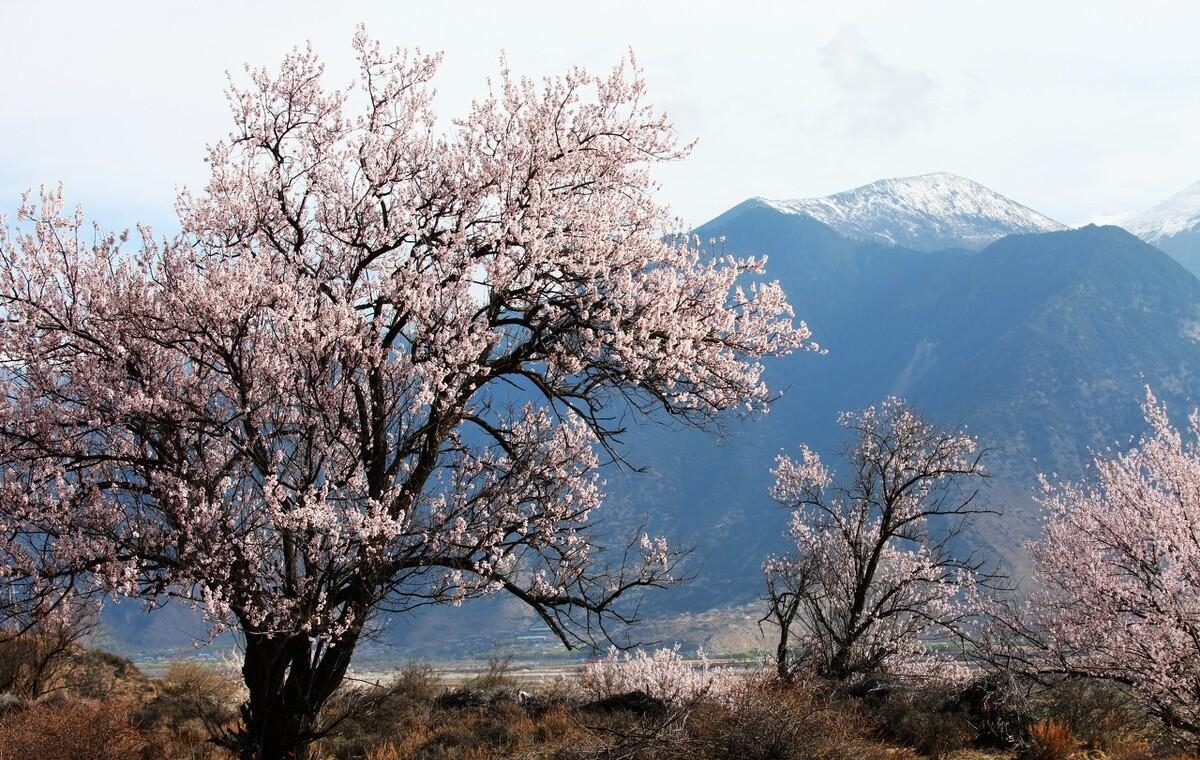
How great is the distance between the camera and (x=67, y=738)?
1277 cm

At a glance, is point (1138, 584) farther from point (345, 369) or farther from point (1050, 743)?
point (345, 369)

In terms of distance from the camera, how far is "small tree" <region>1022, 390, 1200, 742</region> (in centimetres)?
1451

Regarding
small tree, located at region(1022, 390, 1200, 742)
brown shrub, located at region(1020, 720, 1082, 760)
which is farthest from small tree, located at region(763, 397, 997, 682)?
brown shrub, located at region(1020, 720, 1082, 760)

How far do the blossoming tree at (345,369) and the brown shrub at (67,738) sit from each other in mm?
3006

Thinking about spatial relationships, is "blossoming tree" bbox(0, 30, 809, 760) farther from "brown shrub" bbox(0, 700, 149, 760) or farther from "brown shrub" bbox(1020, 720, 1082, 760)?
"brown shrub" bbox(1020, 720, 1082, 760)

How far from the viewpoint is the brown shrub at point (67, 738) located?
12.4 meters

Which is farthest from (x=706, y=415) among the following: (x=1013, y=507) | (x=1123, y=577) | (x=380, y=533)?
(x=1013, y=507)

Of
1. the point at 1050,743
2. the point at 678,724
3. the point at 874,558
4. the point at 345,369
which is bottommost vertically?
the point at 1050,743

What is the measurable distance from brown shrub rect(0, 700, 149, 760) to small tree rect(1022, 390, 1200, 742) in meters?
14.2

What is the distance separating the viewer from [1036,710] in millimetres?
14789

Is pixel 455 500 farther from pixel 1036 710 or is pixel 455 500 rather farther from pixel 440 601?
pixel 1036 710

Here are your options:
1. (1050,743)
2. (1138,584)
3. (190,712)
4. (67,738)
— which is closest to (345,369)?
(67,738)

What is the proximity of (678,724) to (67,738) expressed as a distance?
807 centimetres

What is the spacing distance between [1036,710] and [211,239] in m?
13.6
